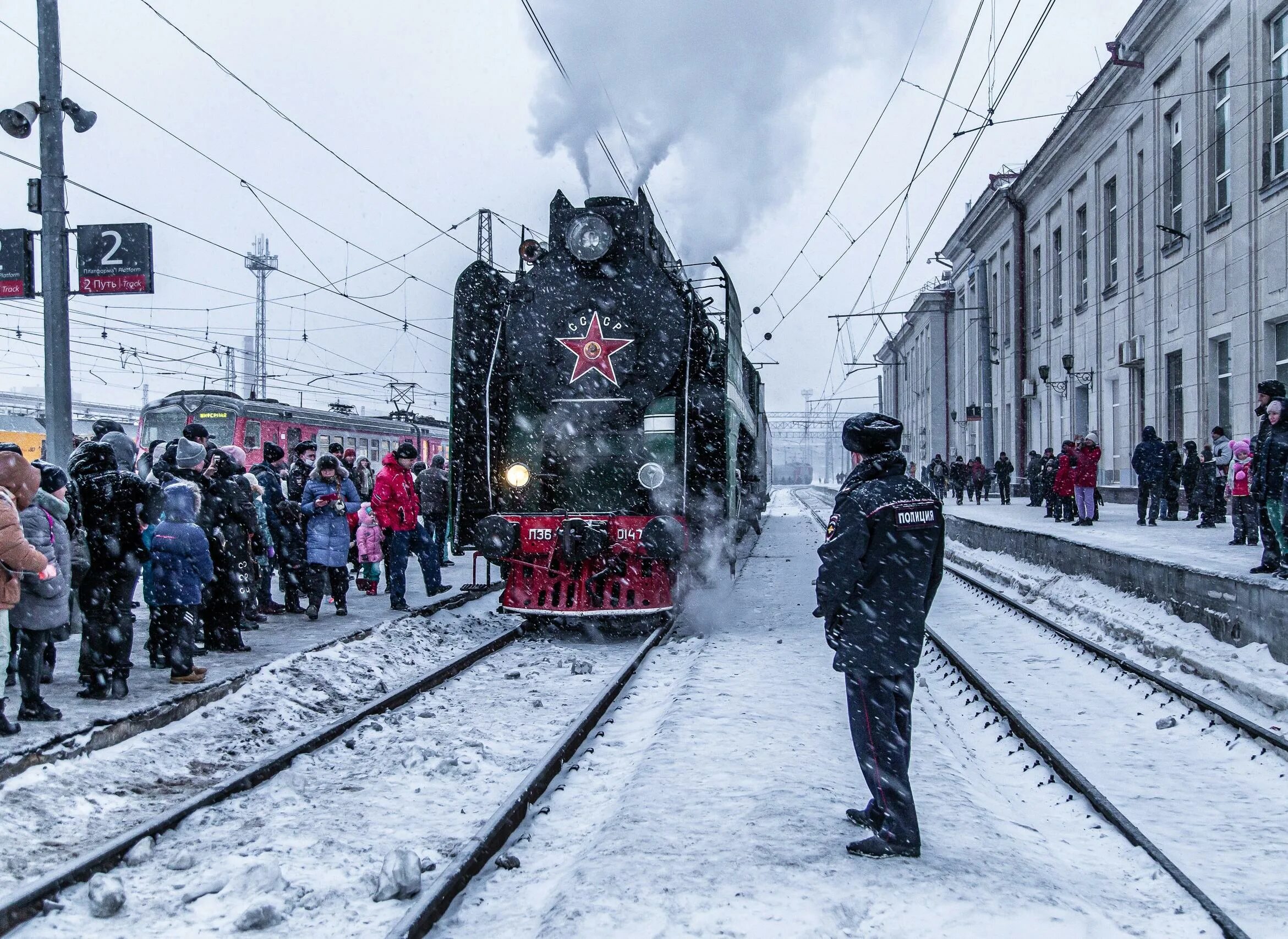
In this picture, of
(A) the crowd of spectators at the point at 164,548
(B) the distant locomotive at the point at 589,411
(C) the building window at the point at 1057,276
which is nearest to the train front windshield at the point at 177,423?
(A) the crowd of spectators at the point at 164,548

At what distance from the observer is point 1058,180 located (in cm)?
2719

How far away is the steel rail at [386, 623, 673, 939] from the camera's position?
318 centimetres

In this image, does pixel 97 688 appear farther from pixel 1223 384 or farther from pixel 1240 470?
pixel 1223 384

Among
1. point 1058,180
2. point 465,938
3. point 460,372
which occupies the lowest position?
point 465,938

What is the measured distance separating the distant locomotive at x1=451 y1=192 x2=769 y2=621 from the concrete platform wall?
3888 millimetres

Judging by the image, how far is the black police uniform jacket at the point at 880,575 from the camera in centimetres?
366

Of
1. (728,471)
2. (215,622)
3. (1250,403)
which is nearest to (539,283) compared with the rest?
(728,471)

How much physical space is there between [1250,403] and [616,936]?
16.1 m

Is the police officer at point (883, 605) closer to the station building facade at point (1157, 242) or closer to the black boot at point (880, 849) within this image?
Result: the black boot at point (880, 849)

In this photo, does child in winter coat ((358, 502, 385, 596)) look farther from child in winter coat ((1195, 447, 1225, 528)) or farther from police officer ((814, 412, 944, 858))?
child in winter coat ((1195, 447, 1225, 528))

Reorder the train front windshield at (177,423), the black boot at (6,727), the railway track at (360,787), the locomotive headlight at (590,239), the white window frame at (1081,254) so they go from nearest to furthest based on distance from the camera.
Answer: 1. the railway track at (360,787)
2. the black boot at (6,727)
3. the locomotive headlight at (590,239)
4. the train front windshield at (177,423)
5. the white window frame at (1081,254)

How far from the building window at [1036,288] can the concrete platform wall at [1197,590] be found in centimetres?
1799

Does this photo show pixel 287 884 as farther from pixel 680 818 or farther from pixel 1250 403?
pixel 1250 403

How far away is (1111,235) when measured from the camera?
23438 mm
